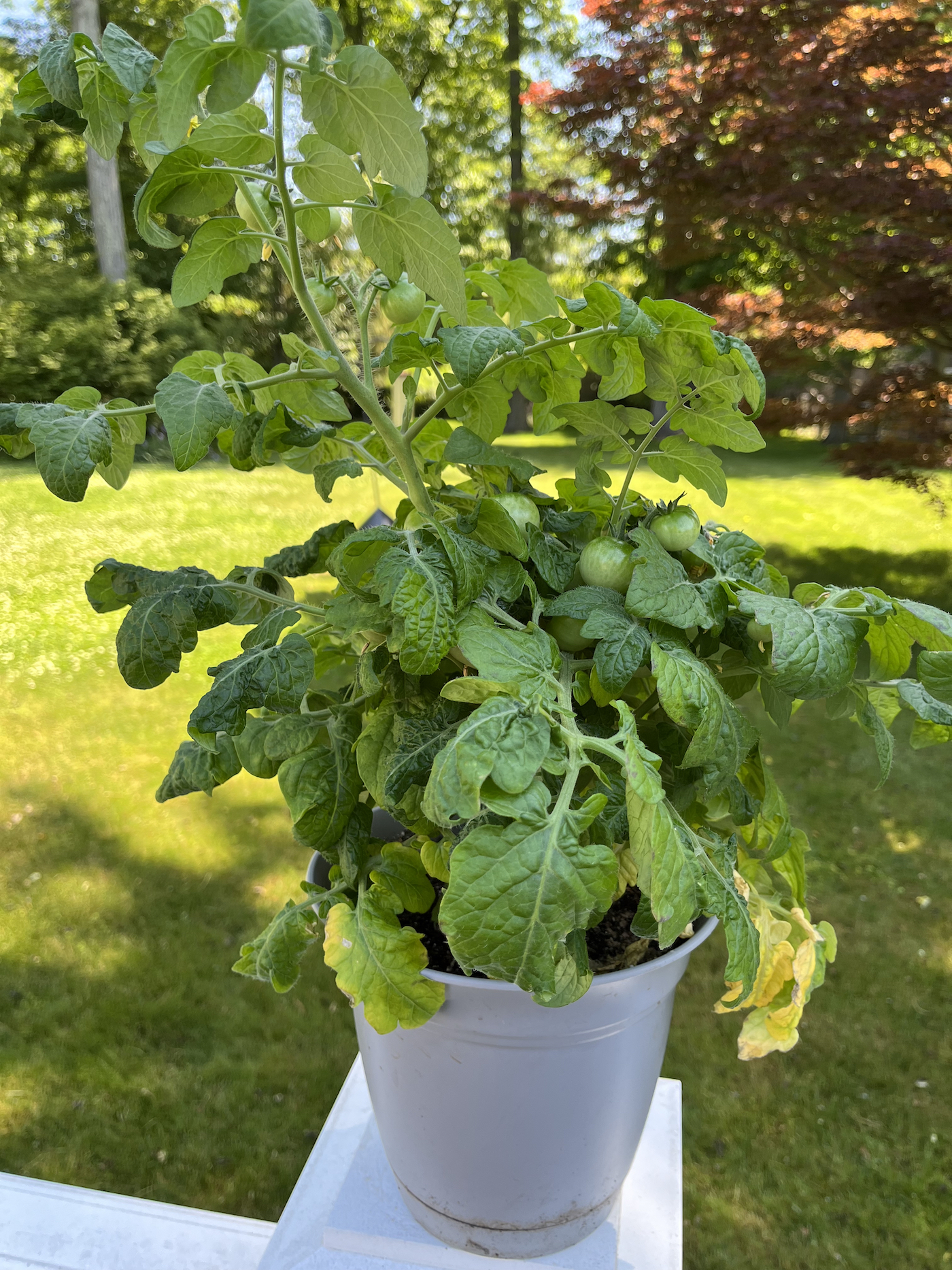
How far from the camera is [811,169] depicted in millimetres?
3424

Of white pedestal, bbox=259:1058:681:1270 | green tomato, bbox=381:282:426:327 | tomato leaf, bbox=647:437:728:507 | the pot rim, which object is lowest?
white pedestal, bbox=259:1058:681:1270

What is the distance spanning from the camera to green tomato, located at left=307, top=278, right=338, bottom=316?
2.07 ft

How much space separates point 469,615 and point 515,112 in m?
10.0

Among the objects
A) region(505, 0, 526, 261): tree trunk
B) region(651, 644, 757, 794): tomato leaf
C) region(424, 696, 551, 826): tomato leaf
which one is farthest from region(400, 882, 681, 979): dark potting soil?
region(505, 0, 526, 261): tree trunk

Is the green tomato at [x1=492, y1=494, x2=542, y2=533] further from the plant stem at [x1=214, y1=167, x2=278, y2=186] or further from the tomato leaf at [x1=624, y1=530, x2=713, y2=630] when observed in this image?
the plant stem at [x1=214, y1=167, x2=278, y2=186]

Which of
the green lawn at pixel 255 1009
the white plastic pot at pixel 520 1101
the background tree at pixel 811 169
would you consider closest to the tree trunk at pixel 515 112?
the background tree at pixel 811 169

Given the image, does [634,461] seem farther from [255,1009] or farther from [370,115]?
[255,1009]

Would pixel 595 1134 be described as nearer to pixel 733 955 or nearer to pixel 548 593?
pixel 733 955

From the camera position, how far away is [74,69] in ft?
1.73

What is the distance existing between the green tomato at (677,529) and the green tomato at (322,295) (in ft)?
1.00

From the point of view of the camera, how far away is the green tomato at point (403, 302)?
637 millimetres

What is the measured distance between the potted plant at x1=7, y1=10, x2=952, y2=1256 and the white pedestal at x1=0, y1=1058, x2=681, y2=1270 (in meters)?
0.05

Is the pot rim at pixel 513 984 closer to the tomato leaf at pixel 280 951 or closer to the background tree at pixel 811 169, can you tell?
the tomato leaf at pixel 280 951

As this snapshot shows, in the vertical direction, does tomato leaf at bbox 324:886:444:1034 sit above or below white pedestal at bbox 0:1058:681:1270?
above
